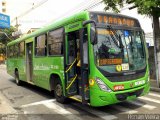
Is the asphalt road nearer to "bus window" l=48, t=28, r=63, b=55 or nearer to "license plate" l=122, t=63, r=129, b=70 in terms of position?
"license plate" l=122, t=63, r=129, b=70

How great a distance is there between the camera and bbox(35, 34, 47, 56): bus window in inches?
403

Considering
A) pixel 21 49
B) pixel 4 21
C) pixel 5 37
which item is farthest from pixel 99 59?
pixel 5 37

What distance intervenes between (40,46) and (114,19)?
4171mm

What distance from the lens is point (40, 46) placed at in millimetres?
10672

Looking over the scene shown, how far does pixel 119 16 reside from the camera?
25.3ft

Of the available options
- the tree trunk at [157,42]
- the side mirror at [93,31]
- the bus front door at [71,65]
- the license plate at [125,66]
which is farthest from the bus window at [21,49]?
the license plate at [125,66]

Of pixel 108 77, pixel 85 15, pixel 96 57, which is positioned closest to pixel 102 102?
pixel 108 77

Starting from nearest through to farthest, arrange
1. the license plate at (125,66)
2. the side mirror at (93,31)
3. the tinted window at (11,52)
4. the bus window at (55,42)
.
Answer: the side mirror at (93,31), the license plate at (125,66), the bus window at (55,42), the tinted window at (11,52)

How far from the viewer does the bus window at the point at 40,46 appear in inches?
403

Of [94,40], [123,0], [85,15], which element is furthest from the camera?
[123,0]

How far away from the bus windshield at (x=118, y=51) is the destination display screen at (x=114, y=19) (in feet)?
0.79

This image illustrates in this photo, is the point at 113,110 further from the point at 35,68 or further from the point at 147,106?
the point at 35,68

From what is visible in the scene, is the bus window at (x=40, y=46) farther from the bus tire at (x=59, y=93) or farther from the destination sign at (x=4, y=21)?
the destination sign at (x=4, y=21)

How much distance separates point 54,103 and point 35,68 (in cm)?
276
